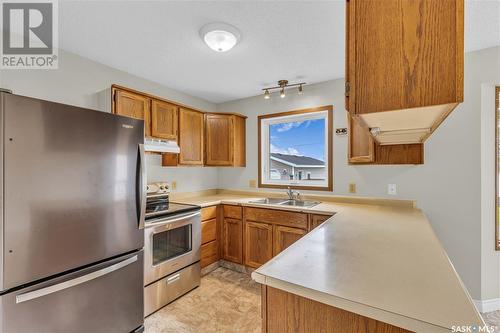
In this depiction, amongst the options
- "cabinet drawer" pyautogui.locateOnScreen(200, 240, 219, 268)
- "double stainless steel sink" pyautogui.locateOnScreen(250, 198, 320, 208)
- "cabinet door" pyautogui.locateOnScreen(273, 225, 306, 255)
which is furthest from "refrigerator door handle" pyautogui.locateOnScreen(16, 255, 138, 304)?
"double stainless steel sink" pyautogui.locateOnScreen(250, 198, 320, 208)

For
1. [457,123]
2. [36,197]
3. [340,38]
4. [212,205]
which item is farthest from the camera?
[212,205]

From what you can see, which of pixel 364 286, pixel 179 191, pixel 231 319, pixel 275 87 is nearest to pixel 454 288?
pixel 364 286

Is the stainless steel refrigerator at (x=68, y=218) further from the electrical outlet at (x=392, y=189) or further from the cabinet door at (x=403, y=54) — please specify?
the electrical outlet at (x=392, y=189)

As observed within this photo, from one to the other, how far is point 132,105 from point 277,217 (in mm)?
1982

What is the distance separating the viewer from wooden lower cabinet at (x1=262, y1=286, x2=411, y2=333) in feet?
2.42

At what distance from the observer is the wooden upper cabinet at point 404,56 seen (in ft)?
2.48

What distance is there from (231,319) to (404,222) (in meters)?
1.67

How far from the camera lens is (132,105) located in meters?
2.33

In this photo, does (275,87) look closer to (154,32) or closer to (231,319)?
(154,32)

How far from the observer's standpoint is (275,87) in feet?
9.93

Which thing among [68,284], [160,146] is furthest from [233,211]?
[68,284]

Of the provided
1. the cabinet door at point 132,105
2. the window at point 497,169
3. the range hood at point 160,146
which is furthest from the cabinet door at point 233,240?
the window at point 497,169

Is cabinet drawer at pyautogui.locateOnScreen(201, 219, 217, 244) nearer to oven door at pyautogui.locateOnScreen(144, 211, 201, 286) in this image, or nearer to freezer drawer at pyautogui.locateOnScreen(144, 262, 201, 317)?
oven door at pyautogui.locateOnScreen(144, 211, 201, 286)

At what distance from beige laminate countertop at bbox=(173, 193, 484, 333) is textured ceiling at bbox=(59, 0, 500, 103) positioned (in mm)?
1548
